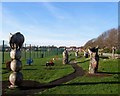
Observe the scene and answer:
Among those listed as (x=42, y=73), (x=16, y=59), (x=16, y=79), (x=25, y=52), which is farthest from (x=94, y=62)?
(x=25, y=52)

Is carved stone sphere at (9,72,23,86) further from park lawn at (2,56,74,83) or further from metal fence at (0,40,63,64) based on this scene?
metal fence at (0,40,63,64)

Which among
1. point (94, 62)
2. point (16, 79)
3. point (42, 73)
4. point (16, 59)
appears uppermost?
point (16, 59)

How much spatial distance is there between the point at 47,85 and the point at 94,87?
285cm

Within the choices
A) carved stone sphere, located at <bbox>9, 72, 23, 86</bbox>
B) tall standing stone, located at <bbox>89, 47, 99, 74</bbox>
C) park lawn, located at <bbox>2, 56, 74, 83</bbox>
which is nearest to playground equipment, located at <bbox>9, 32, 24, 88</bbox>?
carved stone sphere, located at <bbox>9, 72, 23, 86</bbox>

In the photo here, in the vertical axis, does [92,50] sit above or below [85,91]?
above

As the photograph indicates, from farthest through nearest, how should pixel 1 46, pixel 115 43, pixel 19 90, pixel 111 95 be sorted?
pixel 115 43
pixel 1 46
pixel 19 90
pixel 111 95

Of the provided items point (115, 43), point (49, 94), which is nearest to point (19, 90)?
point (49, 94)

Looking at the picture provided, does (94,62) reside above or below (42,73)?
above

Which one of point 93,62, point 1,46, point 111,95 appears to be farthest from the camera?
point 1,46

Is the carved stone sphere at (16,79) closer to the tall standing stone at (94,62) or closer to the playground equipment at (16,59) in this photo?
the playground equipment at (16,59)

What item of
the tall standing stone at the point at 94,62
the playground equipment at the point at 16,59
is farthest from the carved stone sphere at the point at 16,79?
the tall standing stone at the point at 94,62

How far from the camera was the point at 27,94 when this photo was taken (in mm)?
14062

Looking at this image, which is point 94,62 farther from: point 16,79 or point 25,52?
point 25,52

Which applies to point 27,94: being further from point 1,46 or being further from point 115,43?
point 115,43
